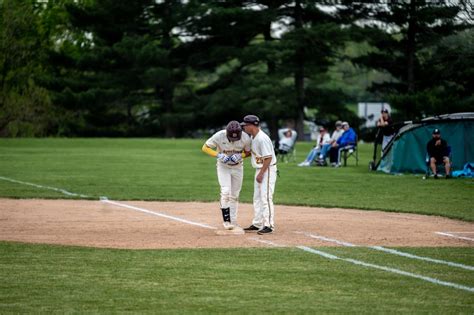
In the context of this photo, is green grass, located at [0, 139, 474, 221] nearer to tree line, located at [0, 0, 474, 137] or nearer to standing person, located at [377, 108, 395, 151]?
standing person, located at [377, 108, 395, 151]

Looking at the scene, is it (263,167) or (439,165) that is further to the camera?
(439,165)

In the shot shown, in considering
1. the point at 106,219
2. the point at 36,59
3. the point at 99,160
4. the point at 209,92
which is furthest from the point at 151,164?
the point at 36,59

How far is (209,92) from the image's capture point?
64312 mm

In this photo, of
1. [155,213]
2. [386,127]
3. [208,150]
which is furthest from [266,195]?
[386,127]

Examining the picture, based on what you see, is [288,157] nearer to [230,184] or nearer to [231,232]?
[230,184]

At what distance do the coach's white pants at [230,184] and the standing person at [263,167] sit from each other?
1.22ft

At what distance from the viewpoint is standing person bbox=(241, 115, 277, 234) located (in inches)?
523

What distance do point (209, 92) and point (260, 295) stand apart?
185 feet

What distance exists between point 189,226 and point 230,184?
1.41 m

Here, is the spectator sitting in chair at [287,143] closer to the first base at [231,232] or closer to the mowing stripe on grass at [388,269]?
the first base at [231,232]

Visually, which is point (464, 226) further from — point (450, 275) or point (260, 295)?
point (260, 295)

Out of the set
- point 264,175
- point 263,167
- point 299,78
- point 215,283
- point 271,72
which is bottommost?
point 215,283

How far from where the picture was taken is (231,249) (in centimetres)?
1161

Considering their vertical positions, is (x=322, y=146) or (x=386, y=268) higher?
(x=322, y=146)
